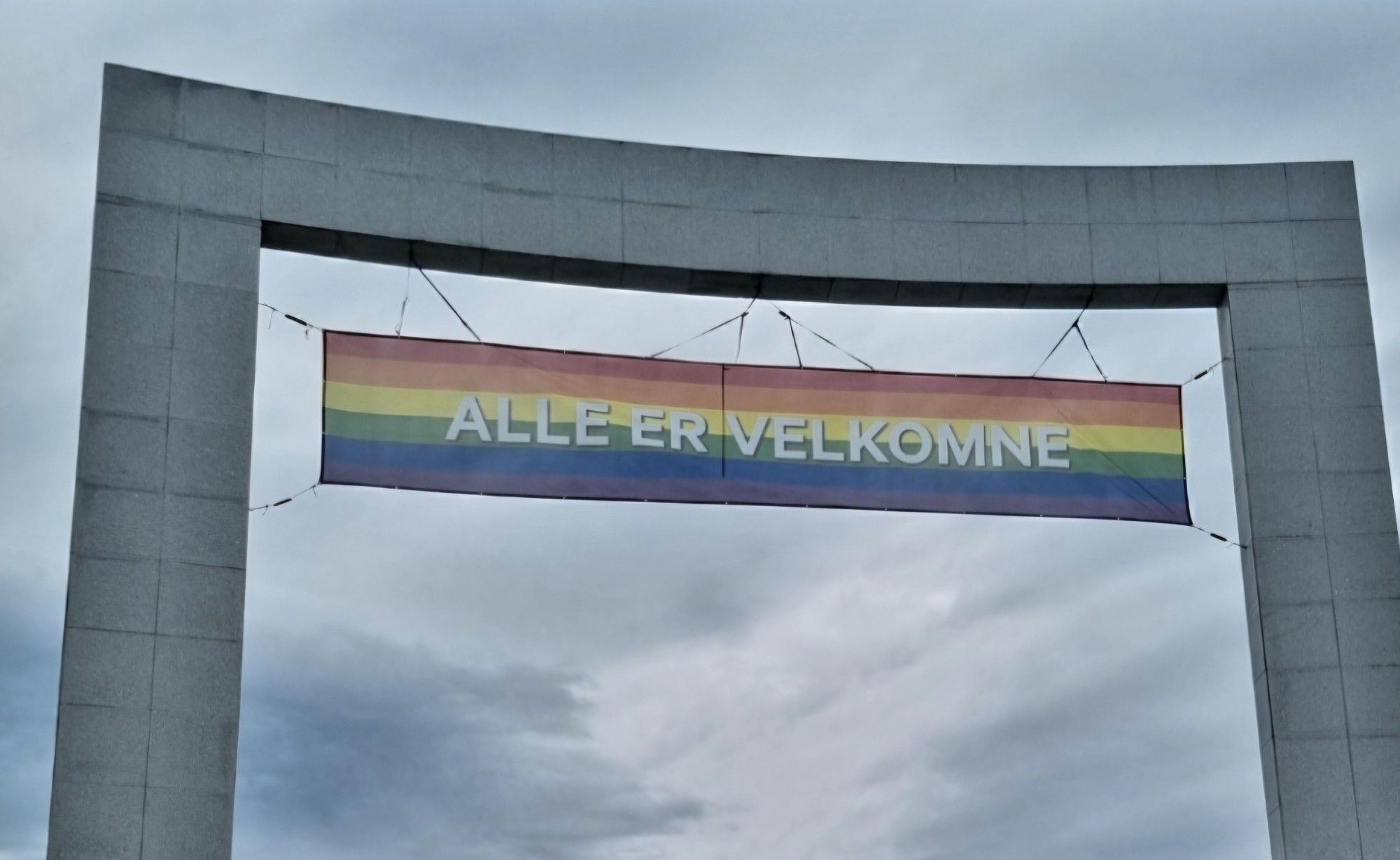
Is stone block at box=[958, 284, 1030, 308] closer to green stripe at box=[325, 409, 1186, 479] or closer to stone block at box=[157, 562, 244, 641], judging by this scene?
green stripe at box=[325, 409, 1186, 479]

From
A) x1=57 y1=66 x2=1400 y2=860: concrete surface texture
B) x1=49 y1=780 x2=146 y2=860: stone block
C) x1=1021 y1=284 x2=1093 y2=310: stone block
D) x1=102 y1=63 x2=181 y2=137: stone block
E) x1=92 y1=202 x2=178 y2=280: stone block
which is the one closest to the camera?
x1=49 y1=780 x2=146 y2=860: stone block

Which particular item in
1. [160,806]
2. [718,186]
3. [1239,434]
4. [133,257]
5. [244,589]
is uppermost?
[718,186]

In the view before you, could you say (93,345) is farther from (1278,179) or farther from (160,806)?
(1278,179)

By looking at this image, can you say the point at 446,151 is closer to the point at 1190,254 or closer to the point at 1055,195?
the point at 1055,195

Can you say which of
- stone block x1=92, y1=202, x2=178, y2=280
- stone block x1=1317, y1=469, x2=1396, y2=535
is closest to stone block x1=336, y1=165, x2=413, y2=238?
stone block x1=92, y1=202, x2=178, y2=280

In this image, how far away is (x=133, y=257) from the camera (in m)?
16.3

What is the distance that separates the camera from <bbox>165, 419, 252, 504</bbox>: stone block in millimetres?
15875

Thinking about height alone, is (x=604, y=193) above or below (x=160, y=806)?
above

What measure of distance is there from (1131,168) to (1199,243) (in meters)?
1.03

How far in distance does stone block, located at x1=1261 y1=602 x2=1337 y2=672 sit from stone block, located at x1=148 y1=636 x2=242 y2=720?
9514 millimetres

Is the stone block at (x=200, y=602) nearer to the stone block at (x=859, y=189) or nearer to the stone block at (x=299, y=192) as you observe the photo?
the stone block at (x=299, y=192)

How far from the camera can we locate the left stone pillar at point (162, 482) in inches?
590

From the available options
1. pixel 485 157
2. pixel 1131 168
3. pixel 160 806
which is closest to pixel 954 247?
pixel 1131 168

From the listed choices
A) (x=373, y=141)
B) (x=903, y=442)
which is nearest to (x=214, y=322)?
(x=373, y=141)
